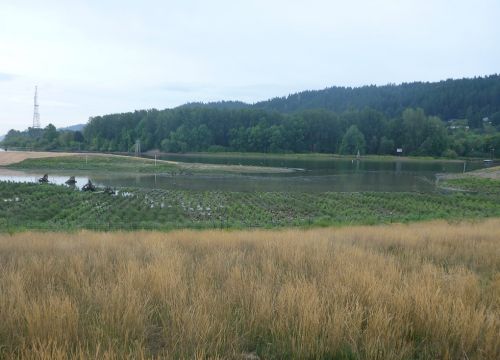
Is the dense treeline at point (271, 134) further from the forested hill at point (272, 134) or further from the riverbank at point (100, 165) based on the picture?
the riverbank at point (100, 165)

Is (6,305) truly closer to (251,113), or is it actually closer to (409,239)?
(409,239)

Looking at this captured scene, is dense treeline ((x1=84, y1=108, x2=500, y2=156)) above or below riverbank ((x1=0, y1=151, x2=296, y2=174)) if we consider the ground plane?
above

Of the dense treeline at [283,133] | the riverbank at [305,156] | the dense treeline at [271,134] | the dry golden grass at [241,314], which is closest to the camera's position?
the dry golden grass at [241,314]

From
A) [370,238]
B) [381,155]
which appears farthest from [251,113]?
[370,238]

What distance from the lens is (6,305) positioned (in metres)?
4.28

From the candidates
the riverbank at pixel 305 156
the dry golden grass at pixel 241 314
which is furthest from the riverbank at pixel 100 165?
the dry golden grass at pixel 241 314

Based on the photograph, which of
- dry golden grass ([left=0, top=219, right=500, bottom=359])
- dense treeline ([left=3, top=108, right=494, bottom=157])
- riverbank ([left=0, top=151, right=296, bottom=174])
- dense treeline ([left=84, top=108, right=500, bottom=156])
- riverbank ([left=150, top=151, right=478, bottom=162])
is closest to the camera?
dry golden grass ([left=0, top=219, right=500, bottom=359])

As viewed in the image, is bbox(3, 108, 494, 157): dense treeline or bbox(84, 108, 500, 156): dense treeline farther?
bbox(3, 108, 494, 157): dense treeline

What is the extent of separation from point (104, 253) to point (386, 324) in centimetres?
556

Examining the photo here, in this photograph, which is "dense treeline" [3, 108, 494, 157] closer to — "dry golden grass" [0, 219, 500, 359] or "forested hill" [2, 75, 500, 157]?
"forested hill" [2, 75, 500, 157]

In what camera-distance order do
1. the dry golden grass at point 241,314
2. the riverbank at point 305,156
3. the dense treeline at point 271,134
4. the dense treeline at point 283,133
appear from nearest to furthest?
the dry golden grass at point 241,314 → the riverbank at point 305,156 → the dense treeline at point 283,133 → the dense treeline at point 271,134

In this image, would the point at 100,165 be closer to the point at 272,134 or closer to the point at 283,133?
the point at 272,134

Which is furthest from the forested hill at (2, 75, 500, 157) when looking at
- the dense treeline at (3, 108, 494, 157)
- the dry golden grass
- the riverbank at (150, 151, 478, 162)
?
the dry golden grass

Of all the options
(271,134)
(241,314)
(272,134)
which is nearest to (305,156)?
(272,134)
